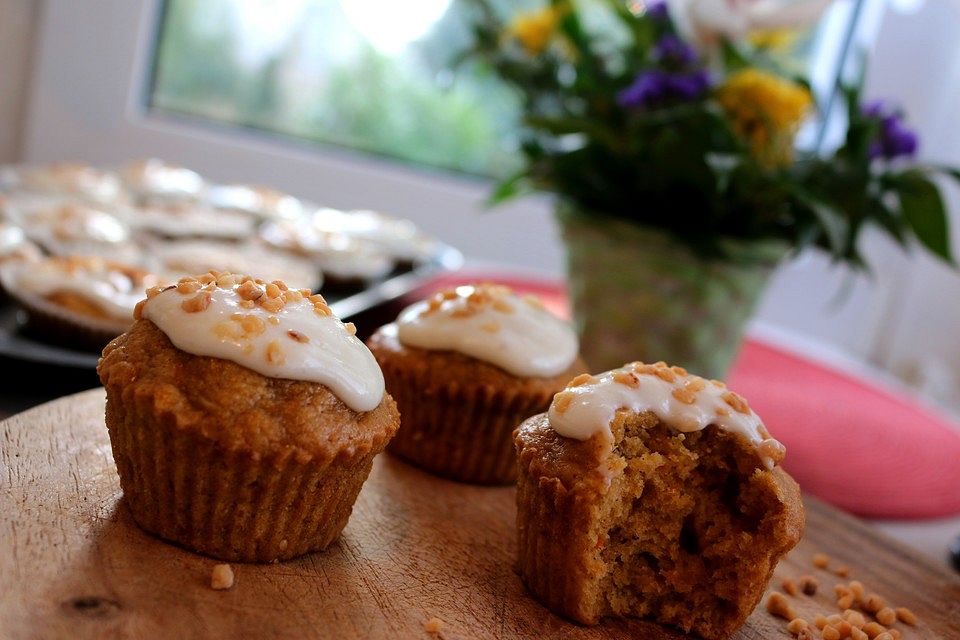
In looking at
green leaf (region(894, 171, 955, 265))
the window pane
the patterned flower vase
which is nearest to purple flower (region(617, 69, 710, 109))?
the patterned flower vase

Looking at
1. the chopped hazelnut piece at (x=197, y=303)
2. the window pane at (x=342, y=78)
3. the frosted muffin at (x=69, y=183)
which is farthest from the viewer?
the window pane at (x=342, y=78)

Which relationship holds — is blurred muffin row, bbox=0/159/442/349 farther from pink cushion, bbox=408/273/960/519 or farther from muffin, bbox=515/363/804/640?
muffin, bbox=515/363/804/640

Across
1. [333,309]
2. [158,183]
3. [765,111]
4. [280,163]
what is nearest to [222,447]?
[333,309]

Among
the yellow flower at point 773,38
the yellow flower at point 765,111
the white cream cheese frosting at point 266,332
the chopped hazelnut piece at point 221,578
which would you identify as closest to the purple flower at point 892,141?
the yellow flower at point 765,111

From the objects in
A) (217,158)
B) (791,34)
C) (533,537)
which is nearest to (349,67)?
(217,158)

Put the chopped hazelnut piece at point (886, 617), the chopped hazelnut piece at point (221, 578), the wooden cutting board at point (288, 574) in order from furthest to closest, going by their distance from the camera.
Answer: the chopped hazelnut piece at point (886, 617) → the chopped hazelnut piece at point (221, 578) → the wooden cutting board at point (288, 574)

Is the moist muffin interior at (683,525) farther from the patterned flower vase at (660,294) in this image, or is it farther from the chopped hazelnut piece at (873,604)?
the patterned flower vase at (660,294)
